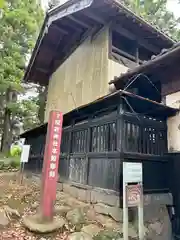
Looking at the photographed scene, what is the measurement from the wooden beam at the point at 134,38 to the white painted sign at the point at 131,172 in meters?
6.17

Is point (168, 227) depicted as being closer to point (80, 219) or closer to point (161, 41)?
point (80, 219)

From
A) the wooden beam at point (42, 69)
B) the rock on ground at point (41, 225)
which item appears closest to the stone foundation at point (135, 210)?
the rock on ground at point (41, 225)

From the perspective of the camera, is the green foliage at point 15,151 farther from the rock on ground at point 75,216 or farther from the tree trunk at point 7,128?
the rock on ground at point 75,216

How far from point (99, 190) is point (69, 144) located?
274 centimetres

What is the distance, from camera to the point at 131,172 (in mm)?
4672

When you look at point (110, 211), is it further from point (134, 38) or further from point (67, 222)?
point (134, 38)

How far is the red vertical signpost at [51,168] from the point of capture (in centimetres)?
498

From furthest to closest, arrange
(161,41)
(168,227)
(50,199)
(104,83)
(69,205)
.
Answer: (161,41) → (104,83) → (69,205) → (168,227) → (50,199)

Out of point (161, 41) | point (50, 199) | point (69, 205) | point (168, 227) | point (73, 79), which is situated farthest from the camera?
point (73, 79)

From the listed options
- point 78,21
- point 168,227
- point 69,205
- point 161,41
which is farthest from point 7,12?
point 168,227

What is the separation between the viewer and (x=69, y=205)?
6344 mm

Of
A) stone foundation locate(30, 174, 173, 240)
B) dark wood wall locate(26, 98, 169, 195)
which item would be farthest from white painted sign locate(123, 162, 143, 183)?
stone foundation locate(30, 174, 173, 240)

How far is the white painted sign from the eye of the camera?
15.0 ft

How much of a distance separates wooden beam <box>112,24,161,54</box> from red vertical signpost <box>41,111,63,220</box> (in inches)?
198
